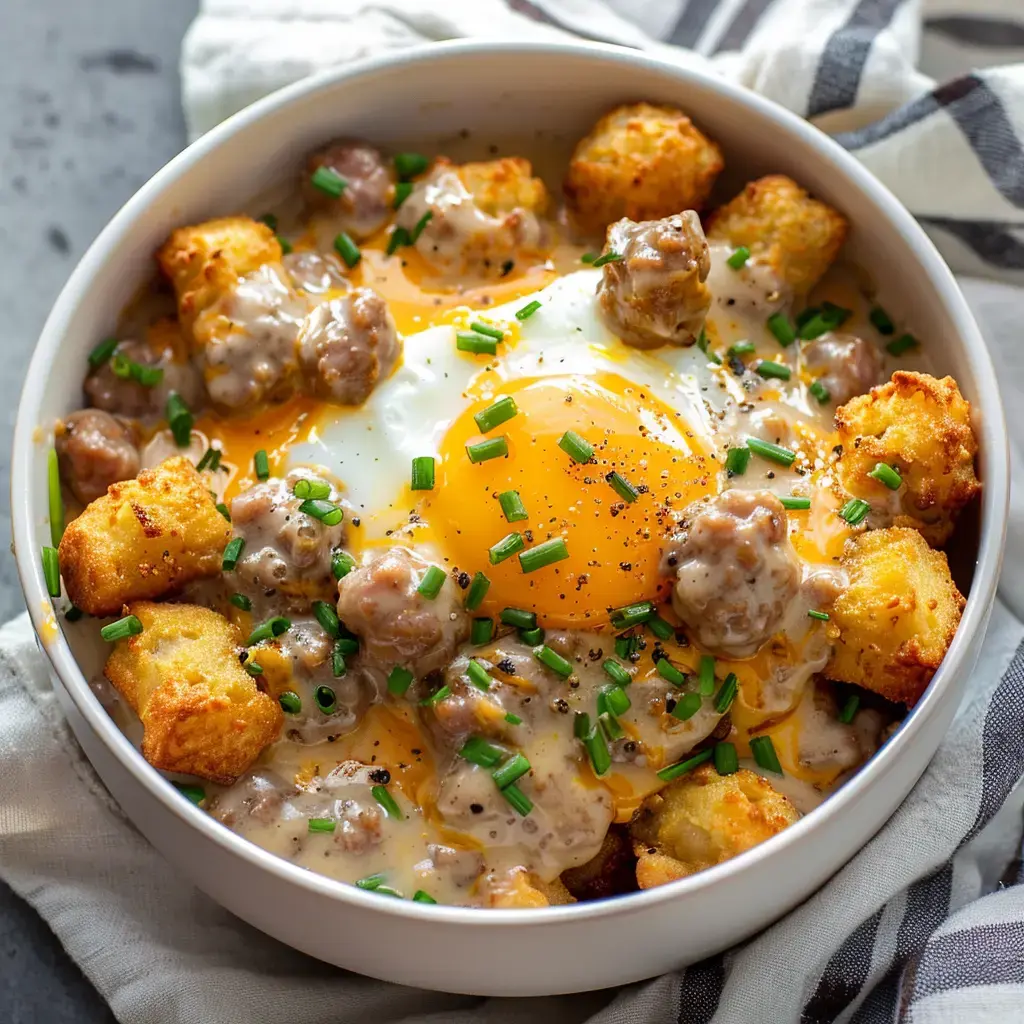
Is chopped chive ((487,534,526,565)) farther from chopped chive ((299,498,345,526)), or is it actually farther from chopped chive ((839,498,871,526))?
chopped chive ((839,498,871,526))

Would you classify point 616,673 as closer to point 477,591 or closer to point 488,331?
point 477,591

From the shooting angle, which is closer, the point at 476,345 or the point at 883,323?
the point at 476,345

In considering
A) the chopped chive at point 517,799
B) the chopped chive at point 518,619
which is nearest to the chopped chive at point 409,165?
the chopped chive at point 518,619

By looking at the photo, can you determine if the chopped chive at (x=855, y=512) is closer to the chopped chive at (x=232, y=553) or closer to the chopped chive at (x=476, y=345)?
the chopped chive at (x=476, y=345)

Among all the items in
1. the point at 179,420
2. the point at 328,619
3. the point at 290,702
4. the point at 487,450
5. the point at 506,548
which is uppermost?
the point at 487,450

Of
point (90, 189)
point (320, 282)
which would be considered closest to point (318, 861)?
point (320, 282)

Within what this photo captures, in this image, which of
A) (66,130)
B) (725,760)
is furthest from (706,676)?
(66,130)

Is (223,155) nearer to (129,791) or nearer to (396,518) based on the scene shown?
(396,518)
